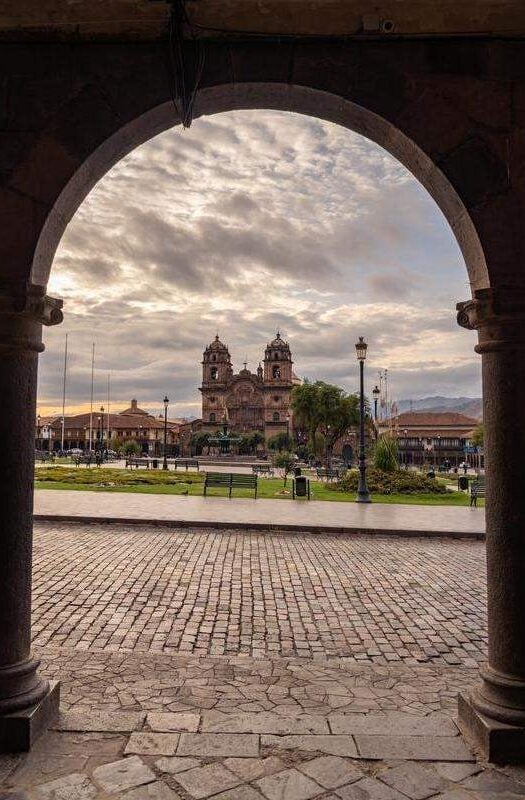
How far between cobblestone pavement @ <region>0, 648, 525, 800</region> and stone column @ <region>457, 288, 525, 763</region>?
13.6 inches

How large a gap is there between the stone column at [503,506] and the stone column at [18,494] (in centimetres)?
266

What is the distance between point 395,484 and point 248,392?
75.8 meters

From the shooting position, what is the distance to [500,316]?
3.50m

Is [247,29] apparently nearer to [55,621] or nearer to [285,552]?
[55,621]

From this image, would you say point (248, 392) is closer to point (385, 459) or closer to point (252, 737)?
point (385, 459)

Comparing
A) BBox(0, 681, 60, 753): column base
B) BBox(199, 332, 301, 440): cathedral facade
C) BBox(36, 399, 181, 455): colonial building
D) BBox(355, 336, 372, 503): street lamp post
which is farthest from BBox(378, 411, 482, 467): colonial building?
BBox(0, 681, 60, 753): column base

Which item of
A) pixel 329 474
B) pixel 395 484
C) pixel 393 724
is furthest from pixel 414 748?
pixel 329 474

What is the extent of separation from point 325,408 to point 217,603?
45.5m

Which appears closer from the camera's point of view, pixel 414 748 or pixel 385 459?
pixel 414 748

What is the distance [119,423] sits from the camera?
107500 mm

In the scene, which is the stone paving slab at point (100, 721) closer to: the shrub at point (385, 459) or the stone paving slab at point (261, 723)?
the stone paving slab at point (261, 723)

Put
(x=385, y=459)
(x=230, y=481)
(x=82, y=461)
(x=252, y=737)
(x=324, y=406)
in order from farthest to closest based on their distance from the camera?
(x=324, y=406), (x=82, y=461), (x=385, y=459), (x=230, y=481), (x=252, y=737)

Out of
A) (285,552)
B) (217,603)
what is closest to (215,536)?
(285,552)

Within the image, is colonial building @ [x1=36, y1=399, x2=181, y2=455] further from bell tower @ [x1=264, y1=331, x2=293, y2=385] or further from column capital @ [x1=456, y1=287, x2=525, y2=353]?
column capital @ [x1=456, y1=287, x2=525, y2=353]
